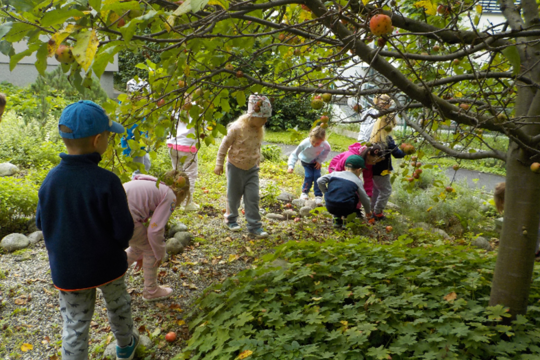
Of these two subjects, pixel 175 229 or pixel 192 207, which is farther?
pixel 192 207

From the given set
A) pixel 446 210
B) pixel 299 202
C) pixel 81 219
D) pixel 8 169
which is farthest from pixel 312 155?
pixel 8 169

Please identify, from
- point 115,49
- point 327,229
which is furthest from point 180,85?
point 327,229

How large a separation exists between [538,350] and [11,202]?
4.70 meters

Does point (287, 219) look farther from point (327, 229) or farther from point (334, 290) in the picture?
point (334, 290)

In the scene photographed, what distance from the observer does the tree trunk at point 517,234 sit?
2.10m

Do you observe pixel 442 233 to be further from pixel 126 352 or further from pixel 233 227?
pixel 126 352

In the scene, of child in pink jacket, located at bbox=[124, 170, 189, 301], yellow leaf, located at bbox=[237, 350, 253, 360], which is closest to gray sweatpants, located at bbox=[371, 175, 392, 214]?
child in pink jacket, located at bbox=[124, 170, 189, 301]

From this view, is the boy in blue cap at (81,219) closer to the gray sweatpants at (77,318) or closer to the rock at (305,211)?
the gray sweatpants at (77,318)

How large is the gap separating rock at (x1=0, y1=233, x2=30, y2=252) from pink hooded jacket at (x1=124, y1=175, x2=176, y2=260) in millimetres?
1747

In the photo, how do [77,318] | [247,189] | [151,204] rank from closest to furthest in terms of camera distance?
[77,318], [151,204], [247,189]

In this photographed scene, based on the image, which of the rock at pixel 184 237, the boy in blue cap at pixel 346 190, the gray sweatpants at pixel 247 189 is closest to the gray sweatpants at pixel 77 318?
the rock at pixel 184 237

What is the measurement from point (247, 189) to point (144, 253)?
5.83 ft

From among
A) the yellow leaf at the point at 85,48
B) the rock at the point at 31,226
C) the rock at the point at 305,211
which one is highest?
the yellow leaf at the point at 85,48

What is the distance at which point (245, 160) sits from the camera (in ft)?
14.5
